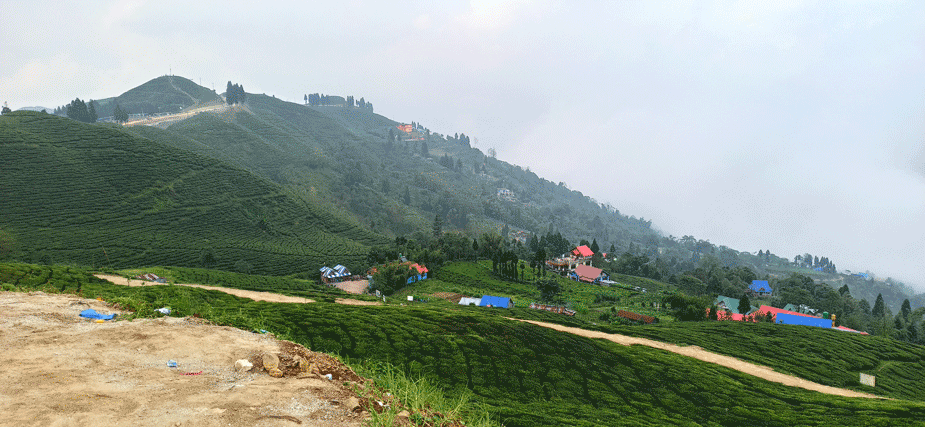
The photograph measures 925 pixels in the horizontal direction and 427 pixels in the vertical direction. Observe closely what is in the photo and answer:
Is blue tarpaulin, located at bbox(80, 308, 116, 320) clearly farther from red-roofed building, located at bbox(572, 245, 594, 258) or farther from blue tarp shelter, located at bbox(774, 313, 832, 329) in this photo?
red-roofed building, located at bbox(572, 245, 594, 258)

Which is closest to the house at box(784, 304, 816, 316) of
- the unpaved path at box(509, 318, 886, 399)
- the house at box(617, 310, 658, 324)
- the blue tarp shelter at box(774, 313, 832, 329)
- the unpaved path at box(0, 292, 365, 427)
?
the blue tarp shelter at box(774, 313, 832, 329)

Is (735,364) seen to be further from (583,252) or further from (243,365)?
(583,252)

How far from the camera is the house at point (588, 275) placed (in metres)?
91.9

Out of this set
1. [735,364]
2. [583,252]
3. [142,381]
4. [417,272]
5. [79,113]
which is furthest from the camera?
[79,113]

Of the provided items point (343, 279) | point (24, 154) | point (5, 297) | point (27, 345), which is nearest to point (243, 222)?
point (343, 279)

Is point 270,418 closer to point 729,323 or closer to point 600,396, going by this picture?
point 600,396

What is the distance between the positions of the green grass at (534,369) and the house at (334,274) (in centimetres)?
4991

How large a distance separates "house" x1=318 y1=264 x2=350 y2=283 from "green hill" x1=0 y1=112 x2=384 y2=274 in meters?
3.52

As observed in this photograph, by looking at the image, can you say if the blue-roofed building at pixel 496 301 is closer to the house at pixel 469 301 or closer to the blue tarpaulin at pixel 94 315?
the house at pixel 469 301

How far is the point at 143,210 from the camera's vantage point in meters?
83.0

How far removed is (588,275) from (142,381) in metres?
92.7

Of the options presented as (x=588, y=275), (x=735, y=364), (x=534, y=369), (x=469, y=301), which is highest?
(x=534, y=369)

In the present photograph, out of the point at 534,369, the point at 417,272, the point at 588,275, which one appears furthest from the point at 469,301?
the point at 588,275

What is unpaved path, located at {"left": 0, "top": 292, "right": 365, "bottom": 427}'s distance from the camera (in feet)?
→ 20.9
